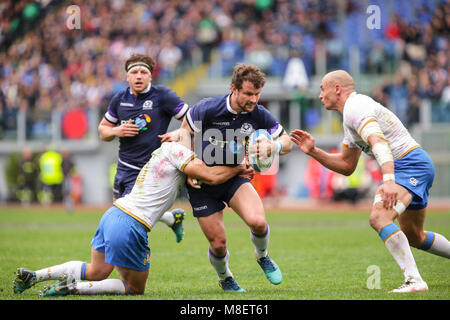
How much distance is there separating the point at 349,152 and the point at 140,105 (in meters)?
2.65

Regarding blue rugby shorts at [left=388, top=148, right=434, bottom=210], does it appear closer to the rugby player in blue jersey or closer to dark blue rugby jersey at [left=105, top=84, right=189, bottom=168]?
the rugby player in blue jersey

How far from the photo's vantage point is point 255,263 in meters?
9.73

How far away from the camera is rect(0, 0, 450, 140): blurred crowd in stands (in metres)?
25.0

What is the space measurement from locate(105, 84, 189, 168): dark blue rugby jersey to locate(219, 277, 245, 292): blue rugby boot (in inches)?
78.4

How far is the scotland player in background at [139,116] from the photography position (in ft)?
27.1

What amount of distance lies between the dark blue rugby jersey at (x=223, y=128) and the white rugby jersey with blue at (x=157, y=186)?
1.70 feet

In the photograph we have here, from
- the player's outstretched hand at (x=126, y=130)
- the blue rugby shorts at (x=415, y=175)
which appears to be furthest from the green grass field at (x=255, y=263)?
the player's outstretched hand at (x=126, y=130)

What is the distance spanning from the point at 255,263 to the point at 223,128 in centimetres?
323

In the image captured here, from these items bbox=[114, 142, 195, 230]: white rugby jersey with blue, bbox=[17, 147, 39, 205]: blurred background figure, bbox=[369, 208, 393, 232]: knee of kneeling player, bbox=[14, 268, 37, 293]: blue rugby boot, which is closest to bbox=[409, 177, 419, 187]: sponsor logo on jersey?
bbox=[369, 208, 393, 232]: knee of kneeling player

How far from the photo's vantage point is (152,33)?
28.2m
